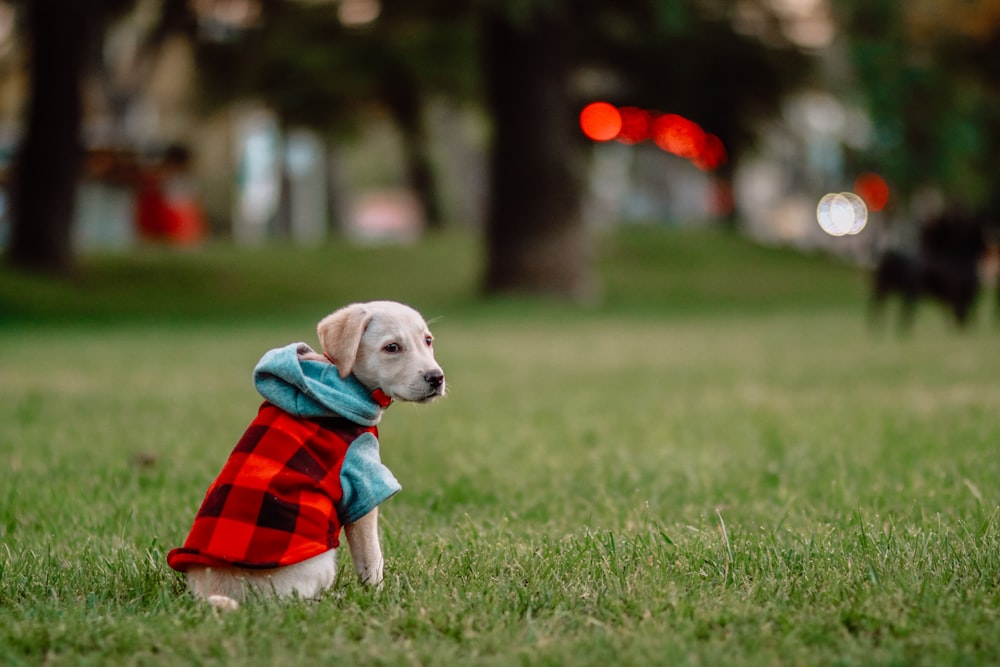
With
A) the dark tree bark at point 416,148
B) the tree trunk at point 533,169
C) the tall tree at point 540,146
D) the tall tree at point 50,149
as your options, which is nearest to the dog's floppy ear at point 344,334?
the tall tree at point 540,146

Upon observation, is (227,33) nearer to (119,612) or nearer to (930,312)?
(930,312)

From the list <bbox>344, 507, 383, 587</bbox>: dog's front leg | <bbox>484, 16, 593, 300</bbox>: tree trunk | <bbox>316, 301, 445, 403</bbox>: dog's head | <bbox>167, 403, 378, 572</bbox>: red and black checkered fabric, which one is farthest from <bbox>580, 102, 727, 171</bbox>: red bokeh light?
<bbox>167, 403, 378, 572</bbox>: red and black checkered fabric

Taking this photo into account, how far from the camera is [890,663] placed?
3.02 metres

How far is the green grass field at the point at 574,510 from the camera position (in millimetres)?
3285

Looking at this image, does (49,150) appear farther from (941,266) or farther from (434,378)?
(434,378)

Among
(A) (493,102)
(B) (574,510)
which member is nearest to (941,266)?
(A) (493,102)

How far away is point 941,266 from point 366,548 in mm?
13161

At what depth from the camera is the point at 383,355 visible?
12.5ft

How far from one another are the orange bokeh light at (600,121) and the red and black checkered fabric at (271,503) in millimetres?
25142

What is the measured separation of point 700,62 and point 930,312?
7.09 m

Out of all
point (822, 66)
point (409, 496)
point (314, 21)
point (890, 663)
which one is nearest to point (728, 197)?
point (822, 66)

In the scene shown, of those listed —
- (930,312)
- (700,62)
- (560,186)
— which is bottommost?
(930,312)

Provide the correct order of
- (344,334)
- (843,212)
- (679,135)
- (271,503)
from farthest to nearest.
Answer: (843,212) < (679,135) < (344,334) < (271,503)

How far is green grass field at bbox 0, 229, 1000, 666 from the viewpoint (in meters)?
3.29
